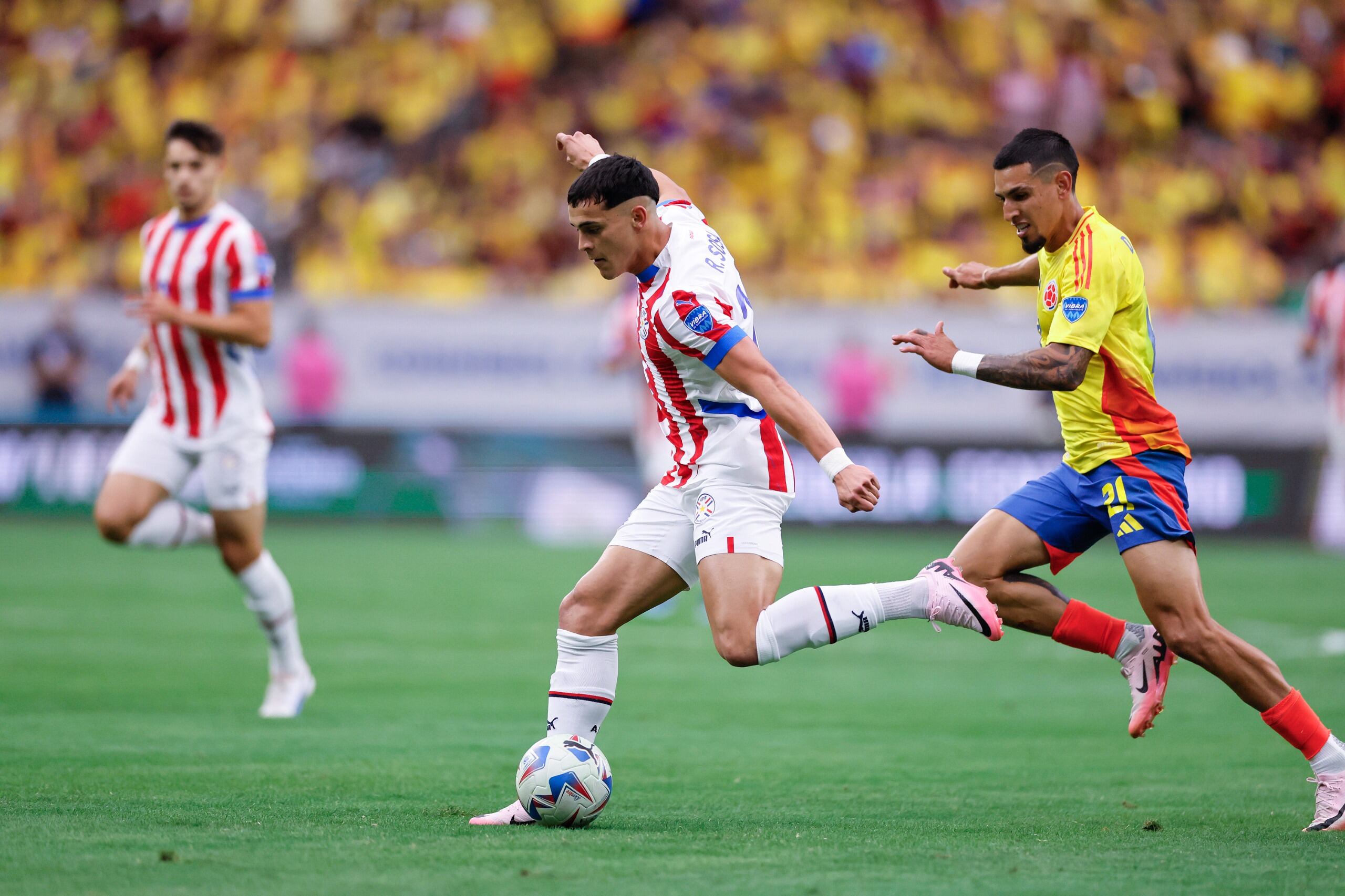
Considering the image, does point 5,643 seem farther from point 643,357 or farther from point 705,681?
point 643,357

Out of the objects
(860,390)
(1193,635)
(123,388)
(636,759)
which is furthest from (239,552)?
(860,390)

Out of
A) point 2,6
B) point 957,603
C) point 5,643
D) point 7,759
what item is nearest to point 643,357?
point 957,603

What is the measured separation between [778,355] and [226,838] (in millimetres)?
13654

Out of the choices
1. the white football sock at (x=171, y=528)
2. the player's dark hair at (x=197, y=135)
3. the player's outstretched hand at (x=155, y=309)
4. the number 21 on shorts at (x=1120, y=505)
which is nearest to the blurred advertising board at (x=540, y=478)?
the white football sock at (x=171, y=528)

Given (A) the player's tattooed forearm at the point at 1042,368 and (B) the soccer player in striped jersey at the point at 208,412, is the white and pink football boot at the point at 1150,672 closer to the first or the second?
(A) the player's tattooed forearm at the point at 1042,368

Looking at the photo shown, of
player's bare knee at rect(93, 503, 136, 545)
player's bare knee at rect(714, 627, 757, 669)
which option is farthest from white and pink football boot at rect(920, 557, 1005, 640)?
player's bare knee at rect(93, 503, 136, 545)

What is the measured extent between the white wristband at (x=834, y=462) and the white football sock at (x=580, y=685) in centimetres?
104

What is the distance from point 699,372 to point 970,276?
1.50 m

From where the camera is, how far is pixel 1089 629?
5.88 meters

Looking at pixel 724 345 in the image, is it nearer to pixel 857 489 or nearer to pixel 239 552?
pixel 857 489

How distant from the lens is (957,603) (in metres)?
5.02

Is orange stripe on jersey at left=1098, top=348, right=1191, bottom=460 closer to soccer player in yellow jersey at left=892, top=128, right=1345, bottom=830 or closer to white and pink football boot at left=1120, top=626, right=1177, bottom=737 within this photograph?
soccer player in yellow jersey at left=892, top=128, right=1345, bottom=830

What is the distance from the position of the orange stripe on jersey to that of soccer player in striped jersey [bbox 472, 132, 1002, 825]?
0.89 m

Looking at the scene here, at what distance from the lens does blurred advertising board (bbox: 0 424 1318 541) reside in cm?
1748
